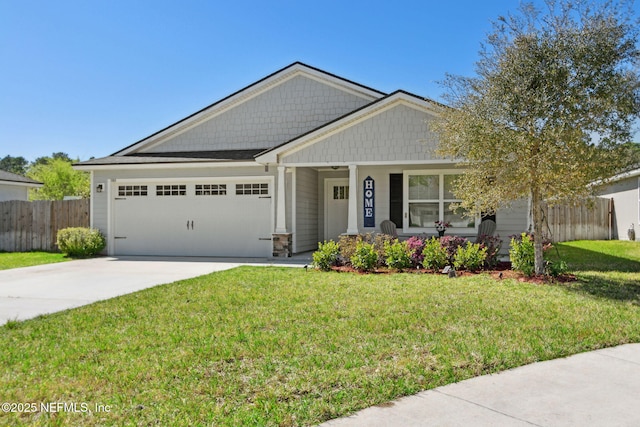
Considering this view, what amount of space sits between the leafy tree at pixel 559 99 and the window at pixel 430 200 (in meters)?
4.77

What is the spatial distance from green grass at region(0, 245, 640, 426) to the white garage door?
6.35 m

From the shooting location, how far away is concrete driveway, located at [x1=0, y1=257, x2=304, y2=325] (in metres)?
7.29

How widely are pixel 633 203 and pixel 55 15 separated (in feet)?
65.9

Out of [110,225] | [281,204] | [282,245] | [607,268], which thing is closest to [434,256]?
[607,268]

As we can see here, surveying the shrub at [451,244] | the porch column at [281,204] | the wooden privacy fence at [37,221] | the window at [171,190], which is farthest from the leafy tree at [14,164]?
the shrub at [451,244]

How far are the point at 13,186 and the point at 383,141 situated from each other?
1970 centimetres

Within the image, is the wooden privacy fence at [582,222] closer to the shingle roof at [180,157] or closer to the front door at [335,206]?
the front door at [335,206]

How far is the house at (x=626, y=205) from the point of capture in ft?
57.6

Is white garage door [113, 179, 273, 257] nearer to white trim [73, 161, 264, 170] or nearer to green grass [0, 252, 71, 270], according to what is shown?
white trim [73, 161, 264, 170]

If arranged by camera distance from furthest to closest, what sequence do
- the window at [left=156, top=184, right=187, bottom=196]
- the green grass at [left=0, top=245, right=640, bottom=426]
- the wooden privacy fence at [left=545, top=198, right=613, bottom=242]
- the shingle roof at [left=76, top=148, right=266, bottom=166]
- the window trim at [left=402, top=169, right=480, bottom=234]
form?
the wooden privacy fence at [left=545, top=198, right=613, bottom=242] < the window at [left=156, top=184, right=187, bottom=196] < the shingle roof at [left=76, top=148, right=266, bottom=166] < the window trim at [left=402, top=169, right=480, bottom=234] < the green grass at [left=0, top=245, right=640, bottom=426]

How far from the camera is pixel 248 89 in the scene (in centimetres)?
1628

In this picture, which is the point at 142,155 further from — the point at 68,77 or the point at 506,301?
the point at 506,301

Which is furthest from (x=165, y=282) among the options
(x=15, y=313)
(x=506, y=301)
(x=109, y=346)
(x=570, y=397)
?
(x=570, y=397)

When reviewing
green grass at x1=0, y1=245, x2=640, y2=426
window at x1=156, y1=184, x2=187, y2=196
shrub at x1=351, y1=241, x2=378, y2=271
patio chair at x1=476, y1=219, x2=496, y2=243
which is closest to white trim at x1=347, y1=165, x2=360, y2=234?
shrub at x1=351, y1=241, x2=378, y2=271
